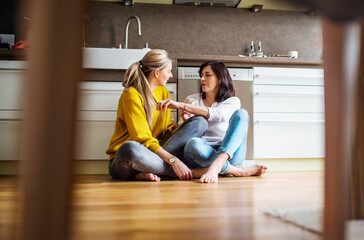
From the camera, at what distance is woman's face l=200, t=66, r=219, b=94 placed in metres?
2.52

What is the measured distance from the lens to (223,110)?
2.35 m

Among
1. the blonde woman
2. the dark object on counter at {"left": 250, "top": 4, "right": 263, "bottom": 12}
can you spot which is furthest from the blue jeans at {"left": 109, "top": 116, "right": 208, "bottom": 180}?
the dark object on counter at {"left": 250, "top": 4, "right": 263, "bottom": 12}

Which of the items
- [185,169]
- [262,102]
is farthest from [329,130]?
[262,102]

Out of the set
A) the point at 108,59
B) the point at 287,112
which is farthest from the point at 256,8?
the point at 108,59

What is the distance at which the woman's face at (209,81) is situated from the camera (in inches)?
99.2

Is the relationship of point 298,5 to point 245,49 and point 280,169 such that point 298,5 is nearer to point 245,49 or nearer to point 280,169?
point 280,169

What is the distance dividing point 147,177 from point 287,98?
153 centimetres

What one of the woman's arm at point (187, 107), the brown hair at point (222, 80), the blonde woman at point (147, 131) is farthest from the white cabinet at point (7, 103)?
the brown hair at point (222, 80)

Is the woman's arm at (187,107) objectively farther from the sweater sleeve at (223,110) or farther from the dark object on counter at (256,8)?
the dark object on counter at (256,8)

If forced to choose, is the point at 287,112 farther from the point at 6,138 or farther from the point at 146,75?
the point at 6,138

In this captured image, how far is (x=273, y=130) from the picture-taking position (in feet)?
9.32

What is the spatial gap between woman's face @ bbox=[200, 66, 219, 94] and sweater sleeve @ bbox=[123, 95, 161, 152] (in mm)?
615

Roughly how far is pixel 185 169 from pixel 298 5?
166 centimetres

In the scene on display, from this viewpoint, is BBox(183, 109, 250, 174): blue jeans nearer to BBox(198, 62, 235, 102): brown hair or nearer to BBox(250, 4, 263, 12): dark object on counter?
BBox(198, 62, 235, 102): brown hair
